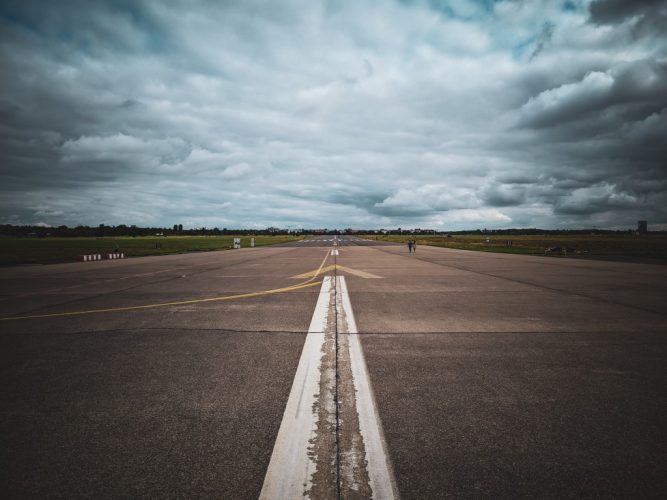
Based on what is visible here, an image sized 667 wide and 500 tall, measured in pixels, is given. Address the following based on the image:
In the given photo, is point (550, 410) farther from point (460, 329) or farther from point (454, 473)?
point (460, 329)

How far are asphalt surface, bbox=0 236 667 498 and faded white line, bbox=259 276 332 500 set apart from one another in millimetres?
94

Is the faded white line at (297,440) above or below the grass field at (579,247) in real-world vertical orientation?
below

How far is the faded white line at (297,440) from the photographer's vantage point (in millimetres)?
→ 2115

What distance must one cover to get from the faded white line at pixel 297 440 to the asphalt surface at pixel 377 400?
0.31ft

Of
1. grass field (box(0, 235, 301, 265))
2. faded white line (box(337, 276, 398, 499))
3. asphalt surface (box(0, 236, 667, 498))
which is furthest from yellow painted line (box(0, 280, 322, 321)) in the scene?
grass field (box(0, 235, 301, 265))

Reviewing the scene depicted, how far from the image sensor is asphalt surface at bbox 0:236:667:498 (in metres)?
2.19

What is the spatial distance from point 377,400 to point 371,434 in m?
0.59

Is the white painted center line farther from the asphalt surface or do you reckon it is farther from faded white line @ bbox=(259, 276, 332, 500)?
the asphalt surface

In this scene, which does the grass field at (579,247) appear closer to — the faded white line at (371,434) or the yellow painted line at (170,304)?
the yellow painted line at (170,304)

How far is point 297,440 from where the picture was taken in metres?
2.59

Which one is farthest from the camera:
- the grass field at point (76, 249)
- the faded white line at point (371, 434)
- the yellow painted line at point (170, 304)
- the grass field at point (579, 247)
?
the grass field at point (579, 247)

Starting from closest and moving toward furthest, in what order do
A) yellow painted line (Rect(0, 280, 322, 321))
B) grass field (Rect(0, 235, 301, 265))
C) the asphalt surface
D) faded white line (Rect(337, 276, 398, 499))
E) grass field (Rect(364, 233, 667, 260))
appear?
faded white line (Rect(337, 276, 398, 499)) < the asphalt surface < yellow painted line (Rect(0, 280, 322, 321)) < grass field (Rect(0, 235, 301, 265)) < grass field (Rect(364, 233, 667, 260))

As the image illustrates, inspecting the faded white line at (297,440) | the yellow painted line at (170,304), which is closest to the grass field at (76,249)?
the yellow painted line at (170,304)

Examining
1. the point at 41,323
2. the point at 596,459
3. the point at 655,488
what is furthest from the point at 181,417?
the point at 41,323
